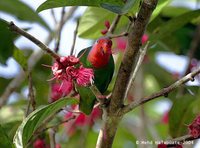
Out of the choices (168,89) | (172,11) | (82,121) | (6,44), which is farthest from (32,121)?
(172,11)

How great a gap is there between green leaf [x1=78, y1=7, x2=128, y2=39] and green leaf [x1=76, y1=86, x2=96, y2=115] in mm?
435

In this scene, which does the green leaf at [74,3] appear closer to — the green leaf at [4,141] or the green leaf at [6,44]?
the green leaf at [4,141]

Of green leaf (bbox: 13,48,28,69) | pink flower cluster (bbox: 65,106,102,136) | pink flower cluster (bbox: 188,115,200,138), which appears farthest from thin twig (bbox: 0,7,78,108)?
pink flower cluster (bbox: 188,115,200,138)

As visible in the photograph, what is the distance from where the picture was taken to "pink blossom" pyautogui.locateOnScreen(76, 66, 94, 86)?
1114 millimetres

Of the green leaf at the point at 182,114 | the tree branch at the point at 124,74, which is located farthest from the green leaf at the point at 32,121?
the green leaf at the point at 182,114

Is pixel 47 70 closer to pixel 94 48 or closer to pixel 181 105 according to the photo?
pixel 181 105

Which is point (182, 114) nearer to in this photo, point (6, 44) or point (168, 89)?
point (168, 89)

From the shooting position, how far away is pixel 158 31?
1.67 m

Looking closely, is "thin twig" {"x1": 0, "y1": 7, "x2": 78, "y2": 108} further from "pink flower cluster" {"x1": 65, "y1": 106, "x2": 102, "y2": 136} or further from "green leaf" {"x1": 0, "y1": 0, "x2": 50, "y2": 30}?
"pink flower cluster" {"x1": 65, "y1": 106, "x2": 102, "y2": 136}

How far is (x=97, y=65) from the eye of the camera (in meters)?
1.19

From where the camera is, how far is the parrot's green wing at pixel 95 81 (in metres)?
1.21

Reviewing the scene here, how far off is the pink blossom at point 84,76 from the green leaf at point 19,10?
0.99 m

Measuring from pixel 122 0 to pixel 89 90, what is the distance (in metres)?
0.21

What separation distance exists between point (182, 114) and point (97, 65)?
452 millimetres
